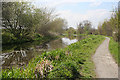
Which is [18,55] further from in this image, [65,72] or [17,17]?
[17,17]

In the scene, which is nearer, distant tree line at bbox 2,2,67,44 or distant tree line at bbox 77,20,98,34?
distant tree line at bbox 2,2,67,44

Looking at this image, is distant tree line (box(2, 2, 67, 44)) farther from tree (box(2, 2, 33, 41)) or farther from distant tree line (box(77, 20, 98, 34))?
distant tree line (box(77, 20, 98, 34))

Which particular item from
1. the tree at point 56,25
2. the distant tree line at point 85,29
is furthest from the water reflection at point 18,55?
the distant tree line at point 85,29

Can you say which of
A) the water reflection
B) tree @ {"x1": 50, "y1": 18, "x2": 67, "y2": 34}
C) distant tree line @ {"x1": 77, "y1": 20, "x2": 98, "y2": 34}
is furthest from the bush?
distant tree line @ {"x1": 77, "y1": 20, "x2": 98, "y2": 34}

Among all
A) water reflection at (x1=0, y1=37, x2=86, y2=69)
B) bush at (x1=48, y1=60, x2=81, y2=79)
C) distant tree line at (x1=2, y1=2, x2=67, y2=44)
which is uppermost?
distant tree line at (x1=2, y1=2, x2=67, y2=44)

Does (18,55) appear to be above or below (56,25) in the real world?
below

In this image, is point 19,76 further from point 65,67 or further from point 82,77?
point 82,77

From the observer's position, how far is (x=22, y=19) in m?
14.8

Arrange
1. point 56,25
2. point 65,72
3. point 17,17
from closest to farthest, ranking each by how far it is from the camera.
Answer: point 65,72
point 17,17
point 56,25

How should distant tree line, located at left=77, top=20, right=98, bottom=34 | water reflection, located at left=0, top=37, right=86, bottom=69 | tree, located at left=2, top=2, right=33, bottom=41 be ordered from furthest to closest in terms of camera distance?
distant tree line, located at left=77, top=20, right=98, bottom=34 < tree, located at left=2, top=2, right=33, bottom=41 < water reflection, located at left=0, top=37, right=86, bottom=69

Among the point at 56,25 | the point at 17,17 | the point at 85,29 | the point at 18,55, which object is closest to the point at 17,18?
the point at 17,17

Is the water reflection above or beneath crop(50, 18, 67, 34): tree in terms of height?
beneath

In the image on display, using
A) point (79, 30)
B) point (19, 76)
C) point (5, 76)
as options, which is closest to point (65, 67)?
point (19, 76)

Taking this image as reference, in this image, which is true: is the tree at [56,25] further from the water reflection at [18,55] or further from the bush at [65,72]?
the bush at [65,72]
